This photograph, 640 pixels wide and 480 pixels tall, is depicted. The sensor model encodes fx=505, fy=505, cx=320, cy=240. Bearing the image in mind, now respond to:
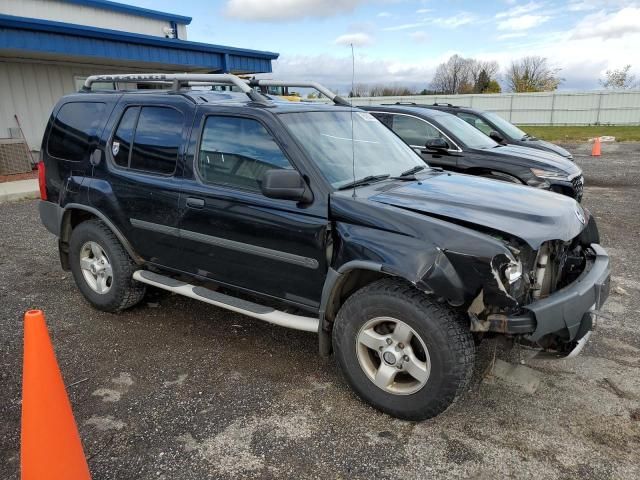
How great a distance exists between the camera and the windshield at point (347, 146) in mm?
3489

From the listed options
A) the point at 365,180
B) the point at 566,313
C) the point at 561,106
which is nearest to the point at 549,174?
the point at 365,180

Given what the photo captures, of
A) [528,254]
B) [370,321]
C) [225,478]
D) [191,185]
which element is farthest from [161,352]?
[528,254]

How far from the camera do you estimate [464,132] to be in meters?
8.15

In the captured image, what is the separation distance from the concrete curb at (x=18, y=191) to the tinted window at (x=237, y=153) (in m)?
8.12

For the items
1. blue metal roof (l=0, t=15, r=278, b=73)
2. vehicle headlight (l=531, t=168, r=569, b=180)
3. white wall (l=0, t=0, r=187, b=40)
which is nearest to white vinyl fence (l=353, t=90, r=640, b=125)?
blue metal roof (l=0, t=15, r=278, b=73)

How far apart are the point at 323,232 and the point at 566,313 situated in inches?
58.2

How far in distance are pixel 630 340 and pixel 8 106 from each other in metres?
14.4

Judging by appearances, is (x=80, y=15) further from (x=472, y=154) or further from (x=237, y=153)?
(x=237, y=153)

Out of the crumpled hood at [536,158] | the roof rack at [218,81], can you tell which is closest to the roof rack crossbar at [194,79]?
the roof rack at [218,81]

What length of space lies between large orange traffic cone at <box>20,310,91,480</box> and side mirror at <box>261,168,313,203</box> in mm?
1444

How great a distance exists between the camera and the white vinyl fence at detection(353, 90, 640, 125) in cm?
3170

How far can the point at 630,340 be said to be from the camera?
4.09m

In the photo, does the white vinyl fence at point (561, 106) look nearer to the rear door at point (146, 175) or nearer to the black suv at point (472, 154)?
the black suv at point (472, 154)

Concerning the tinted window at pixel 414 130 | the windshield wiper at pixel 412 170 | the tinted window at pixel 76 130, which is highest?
the tinted window at pixel 76 130
